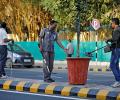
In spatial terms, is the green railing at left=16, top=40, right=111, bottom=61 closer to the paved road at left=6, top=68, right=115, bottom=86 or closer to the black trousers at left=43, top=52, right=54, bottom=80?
the paved road at left=6, top=68, right=115, bottom=86

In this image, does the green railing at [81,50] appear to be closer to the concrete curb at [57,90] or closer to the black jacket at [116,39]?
the concrete curb at [57,90]

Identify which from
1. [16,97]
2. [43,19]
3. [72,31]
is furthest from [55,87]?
[43,19]

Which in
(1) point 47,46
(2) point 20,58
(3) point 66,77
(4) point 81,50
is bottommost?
(4) point 81,50

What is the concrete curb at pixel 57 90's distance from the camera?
486 inches

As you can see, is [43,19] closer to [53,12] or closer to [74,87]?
[53,12]

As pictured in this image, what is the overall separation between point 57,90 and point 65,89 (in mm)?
270

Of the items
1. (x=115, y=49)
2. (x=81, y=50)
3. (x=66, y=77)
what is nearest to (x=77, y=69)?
(x=115, y=49)

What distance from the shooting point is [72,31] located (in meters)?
40.0

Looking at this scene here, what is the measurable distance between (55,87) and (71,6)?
23.9m

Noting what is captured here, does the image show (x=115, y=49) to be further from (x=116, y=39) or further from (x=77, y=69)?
(x=77, y=69)

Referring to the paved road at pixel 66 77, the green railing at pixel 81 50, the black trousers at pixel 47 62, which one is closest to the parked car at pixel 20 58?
the green railing at pixel 81 50

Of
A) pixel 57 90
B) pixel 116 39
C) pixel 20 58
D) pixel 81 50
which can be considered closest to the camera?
pixel 116 39

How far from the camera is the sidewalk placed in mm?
12375

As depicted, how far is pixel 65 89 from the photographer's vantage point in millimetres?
13359
